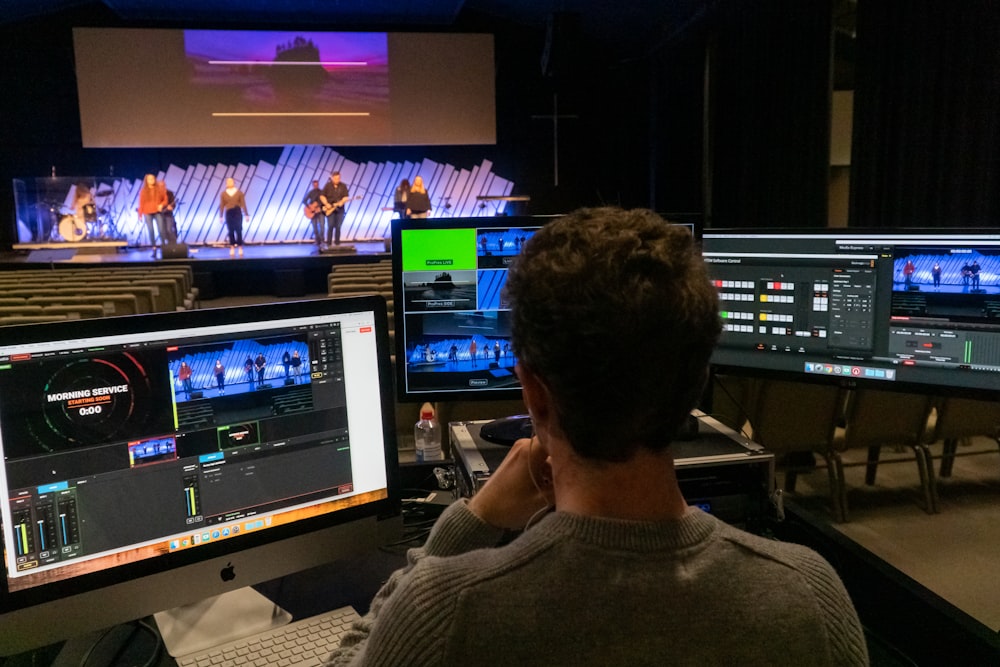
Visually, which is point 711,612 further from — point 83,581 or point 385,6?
point 385,6

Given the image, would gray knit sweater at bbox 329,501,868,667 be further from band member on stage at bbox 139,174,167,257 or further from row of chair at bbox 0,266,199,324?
band member on stage at bbox 139,174,167,257

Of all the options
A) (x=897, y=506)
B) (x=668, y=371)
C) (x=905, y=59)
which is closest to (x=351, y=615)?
(x=668, y=371)

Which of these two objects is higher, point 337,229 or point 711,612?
point 337,229

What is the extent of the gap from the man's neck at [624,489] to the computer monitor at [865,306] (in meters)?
0.94

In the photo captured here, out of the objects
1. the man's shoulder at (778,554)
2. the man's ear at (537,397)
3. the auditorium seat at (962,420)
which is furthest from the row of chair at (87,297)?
the auditorium seat at (962,420)

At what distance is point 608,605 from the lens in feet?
2.04

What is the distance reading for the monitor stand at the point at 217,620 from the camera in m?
1.16

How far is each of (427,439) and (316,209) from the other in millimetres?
8998

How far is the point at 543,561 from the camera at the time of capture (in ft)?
2.09

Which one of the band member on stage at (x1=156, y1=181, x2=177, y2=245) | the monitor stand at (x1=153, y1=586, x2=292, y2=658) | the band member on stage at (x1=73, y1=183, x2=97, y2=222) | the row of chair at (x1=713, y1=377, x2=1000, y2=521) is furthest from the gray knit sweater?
the band member on stage at (x1=73, y1=183, x2=97, y2=222)

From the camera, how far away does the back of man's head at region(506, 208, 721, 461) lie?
0.63 meters

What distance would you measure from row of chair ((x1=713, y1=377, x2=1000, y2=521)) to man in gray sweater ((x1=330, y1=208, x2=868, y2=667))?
8.72 feet

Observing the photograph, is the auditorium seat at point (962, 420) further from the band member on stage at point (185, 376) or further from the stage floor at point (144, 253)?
the stage floor at point (144, 253)

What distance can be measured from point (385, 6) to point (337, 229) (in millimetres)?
2944
